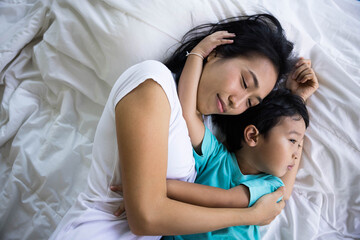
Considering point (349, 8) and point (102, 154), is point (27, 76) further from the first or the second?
point (349, 8)

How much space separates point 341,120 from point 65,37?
1.14m

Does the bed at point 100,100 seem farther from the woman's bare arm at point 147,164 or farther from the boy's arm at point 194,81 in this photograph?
the woman's bare arm at point 147,164

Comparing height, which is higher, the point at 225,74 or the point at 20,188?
the point at 225,74

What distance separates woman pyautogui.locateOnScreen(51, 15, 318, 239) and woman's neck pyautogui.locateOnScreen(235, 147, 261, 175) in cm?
14

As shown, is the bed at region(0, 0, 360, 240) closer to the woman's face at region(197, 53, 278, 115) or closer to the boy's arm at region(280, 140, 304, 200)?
the boy's arm at region(280, 140, 304, 200)

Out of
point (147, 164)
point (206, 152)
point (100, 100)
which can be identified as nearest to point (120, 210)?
point (147, 164)

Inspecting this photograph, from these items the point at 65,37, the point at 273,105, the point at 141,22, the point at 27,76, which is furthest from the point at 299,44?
the point at 27,76

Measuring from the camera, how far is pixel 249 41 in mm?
1043

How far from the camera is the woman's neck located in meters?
1.16

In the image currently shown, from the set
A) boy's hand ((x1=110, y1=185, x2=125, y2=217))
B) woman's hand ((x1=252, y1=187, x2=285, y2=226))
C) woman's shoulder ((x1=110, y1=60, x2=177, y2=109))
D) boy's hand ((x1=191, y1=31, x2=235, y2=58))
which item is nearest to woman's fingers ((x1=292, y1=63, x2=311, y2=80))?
boy's hand ((x1=191, y1=31, x2=235, y2=58))

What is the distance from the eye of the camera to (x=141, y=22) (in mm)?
1099

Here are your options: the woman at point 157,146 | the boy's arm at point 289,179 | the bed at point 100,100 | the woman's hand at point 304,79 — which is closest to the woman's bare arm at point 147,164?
the woman at point 157,146

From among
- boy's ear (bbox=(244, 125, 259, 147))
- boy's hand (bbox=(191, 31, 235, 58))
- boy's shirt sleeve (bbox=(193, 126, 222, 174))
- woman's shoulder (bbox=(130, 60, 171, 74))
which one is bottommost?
boy's shirt sleeve (bbox=(193, 126, 222, 174))

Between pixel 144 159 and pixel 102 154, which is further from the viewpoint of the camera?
pixel 102 154
